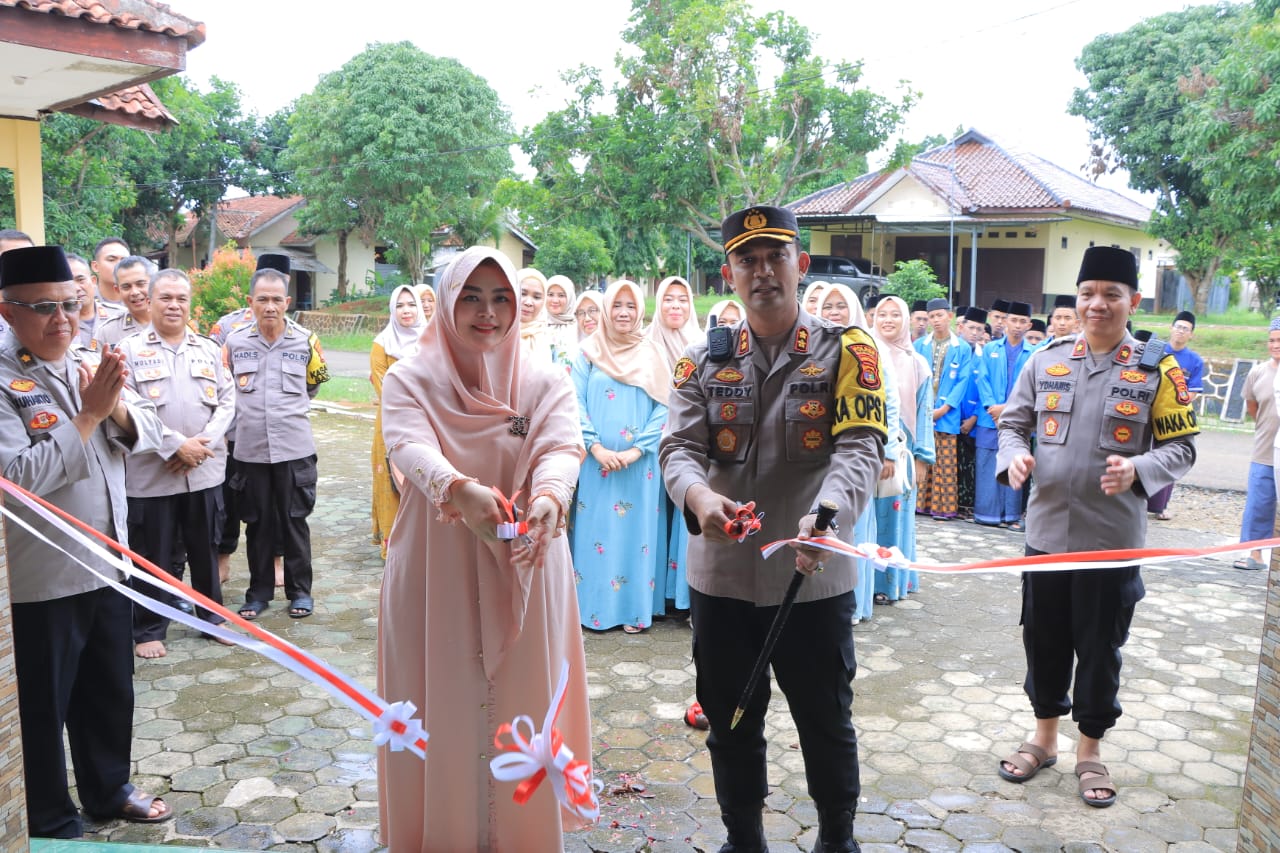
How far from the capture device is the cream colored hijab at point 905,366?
6.25 metres

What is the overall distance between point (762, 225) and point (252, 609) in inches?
170

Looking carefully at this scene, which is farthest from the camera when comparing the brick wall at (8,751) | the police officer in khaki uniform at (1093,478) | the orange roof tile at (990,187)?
the orange roof tile at (990,187)

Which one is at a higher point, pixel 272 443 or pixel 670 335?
pixel 670 335

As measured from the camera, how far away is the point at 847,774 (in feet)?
9.30

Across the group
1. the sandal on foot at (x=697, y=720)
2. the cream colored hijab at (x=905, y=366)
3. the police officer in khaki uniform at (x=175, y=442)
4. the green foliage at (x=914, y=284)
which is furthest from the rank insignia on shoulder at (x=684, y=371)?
the green foliage at (x=914, y=284)

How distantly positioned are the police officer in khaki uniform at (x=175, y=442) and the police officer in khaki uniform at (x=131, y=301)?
1.59ft

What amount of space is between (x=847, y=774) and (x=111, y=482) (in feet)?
8.84

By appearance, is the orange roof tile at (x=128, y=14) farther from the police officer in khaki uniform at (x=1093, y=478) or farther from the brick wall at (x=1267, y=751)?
the brick wall at (x=1267, y=751)

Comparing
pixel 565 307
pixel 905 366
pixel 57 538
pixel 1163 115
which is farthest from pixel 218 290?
pixel 1163 115

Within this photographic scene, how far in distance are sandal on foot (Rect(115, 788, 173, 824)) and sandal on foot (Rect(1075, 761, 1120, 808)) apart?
11.3 ft

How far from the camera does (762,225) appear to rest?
2752 millimetres

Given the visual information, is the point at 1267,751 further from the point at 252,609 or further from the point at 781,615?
the point at 252,609

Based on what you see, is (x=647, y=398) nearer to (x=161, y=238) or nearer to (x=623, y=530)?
(x=623, y=530)

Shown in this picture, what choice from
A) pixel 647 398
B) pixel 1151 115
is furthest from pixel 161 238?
pixel 647 398
